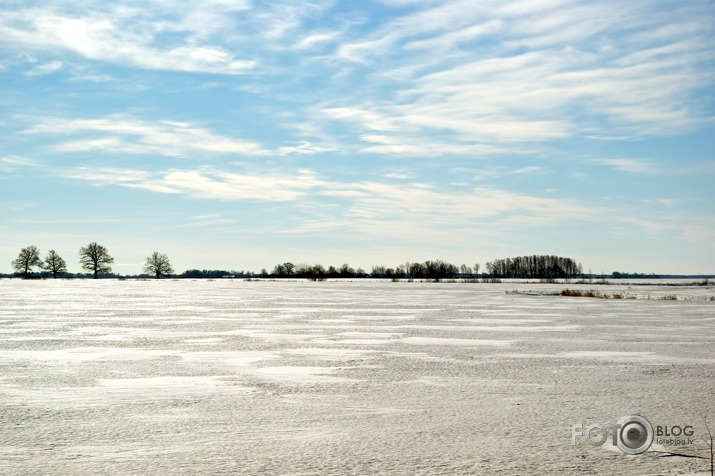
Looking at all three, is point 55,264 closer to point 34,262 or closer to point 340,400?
point 34,262

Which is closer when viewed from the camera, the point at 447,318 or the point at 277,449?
the point at 277,449

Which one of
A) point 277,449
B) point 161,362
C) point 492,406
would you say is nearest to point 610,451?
point 492,406

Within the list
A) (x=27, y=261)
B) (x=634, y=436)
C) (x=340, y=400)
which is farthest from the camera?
(x=27, y=261)

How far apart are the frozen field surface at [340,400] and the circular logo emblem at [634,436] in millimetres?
122

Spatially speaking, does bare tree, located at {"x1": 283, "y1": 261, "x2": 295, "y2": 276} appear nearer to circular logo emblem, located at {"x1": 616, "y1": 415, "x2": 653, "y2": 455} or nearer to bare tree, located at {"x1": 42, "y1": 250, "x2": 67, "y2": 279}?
bare tree, located at {"x1": 42, "y1": 250, "x2": 67, "y2": 279}

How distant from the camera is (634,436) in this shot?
586cm

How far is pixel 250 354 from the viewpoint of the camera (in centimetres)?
1171

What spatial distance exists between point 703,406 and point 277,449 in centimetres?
455

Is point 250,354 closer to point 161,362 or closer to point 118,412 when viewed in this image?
point 161,362

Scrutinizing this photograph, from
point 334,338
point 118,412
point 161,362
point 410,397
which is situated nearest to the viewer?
point 118,412

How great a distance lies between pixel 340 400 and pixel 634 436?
10.1 feet

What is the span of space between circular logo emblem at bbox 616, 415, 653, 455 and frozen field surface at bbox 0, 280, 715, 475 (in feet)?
0.40

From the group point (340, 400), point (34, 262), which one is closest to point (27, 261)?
point (34, 262)

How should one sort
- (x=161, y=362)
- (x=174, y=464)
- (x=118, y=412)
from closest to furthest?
(x=174, y=464)
(x=118, y=412)
(x=161, y=362)
